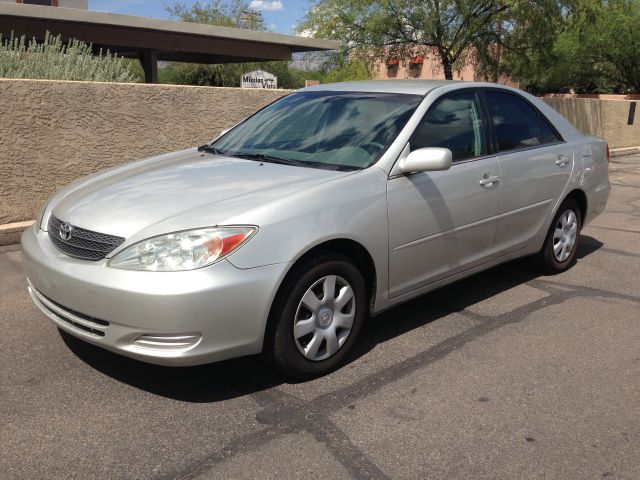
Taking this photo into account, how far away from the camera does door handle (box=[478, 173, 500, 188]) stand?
436 centimetres

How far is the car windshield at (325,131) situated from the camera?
12.8 feet

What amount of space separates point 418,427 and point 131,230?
1682 mm

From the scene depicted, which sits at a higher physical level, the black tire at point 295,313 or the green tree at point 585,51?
the green tree at point 585,51

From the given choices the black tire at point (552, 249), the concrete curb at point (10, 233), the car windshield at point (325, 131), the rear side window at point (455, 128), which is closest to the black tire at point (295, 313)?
the car windshield at point (325, 131)

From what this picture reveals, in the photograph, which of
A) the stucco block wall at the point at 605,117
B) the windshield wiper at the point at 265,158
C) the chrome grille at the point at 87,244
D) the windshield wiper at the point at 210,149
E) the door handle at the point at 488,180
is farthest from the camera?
the stucco block wall at the point at 605,117

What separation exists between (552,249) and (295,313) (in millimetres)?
2963

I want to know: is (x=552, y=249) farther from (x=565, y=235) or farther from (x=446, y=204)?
(x=446, y=204)

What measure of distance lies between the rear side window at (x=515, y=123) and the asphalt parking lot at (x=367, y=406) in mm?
1283

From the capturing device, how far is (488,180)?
4.40m

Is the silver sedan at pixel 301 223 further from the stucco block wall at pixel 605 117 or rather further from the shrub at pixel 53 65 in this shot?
the stucco block wall at pixel 605 117

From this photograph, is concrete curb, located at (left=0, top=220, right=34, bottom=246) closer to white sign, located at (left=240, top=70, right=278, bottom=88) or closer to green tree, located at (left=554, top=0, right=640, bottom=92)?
white sign, located at (left=240, top=70, right=278, bottom=88)

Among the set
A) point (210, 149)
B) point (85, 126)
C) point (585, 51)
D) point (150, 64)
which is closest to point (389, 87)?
point (210, 149)

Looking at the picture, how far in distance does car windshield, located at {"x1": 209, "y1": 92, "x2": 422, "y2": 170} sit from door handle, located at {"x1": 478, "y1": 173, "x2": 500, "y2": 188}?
0.70 meters

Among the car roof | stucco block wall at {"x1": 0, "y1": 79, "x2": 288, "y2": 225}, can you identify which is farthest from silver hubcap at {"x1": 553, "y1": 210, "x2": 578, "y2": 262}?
stucco block wall at {"x1": 0, "y1": 79, "x2": 288, "y2": 225}
